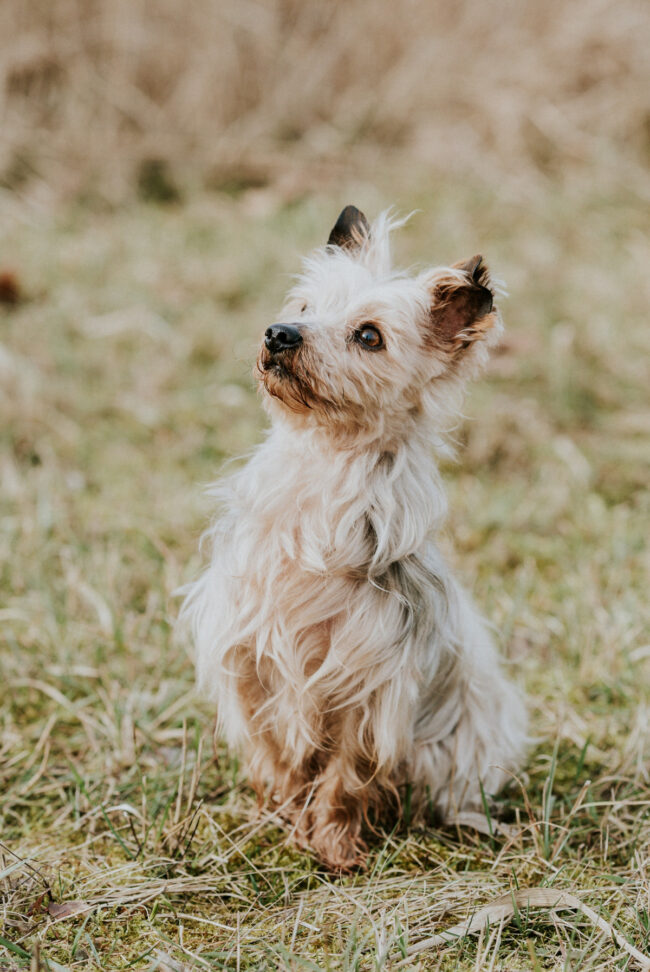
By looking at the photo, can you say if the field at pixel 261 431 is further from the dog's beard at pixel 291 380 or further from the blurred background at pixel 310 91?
the dog's beard at pixel 291 380

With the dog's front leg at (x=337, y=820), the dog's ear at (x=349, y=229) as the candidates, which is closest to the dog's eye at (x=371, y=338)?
the dog's ear at (x=349, y=229)

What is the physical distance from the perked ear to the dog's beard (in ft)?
1.29

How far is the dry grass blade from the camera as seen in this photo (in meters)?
2.25

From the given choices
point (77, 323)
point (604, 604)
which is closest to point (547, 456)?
point (604, 604)

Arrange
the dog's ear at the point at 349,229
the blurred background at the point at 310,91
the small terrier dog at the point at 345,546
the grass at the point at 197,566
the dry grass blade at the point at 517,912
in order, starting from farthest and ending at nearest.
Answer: the blurred background at the point at 310,91, the dog's ear at the point at 349,229, the small terrier dog at the point at 345,546, the grass at the point at 197,566, the dry grass blade at the point at 517,912

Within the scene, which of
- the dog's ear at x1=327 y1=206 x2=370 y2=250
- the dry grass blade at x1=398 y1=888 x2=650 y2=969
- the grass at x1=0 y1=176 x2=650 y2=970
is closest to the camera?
the dry grass blade at x1=398 y1=888 x2=650 y2=969

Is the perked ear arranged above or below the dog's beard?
above

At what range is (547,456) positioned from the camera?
16.8 ft

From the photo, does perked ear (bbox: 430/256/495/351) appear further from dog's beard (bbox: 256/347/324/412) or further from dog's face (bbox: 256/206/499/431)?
dog's beard (bbox: 256/347/324/412)

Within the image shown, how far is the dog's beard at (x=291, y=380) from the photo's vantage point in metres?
2.44

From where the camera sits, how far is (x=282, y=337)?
2443mm

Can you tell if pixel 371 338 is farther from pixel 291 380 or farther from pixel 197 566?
pixel 197 566

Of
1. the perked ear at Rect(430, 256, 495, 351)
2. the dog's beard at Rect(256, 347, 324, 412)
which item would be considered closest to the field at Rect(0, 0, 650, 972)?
the perked ear at Rect(430, 256, 495, 351)

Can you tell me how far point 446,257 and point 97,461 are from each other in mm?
3061
